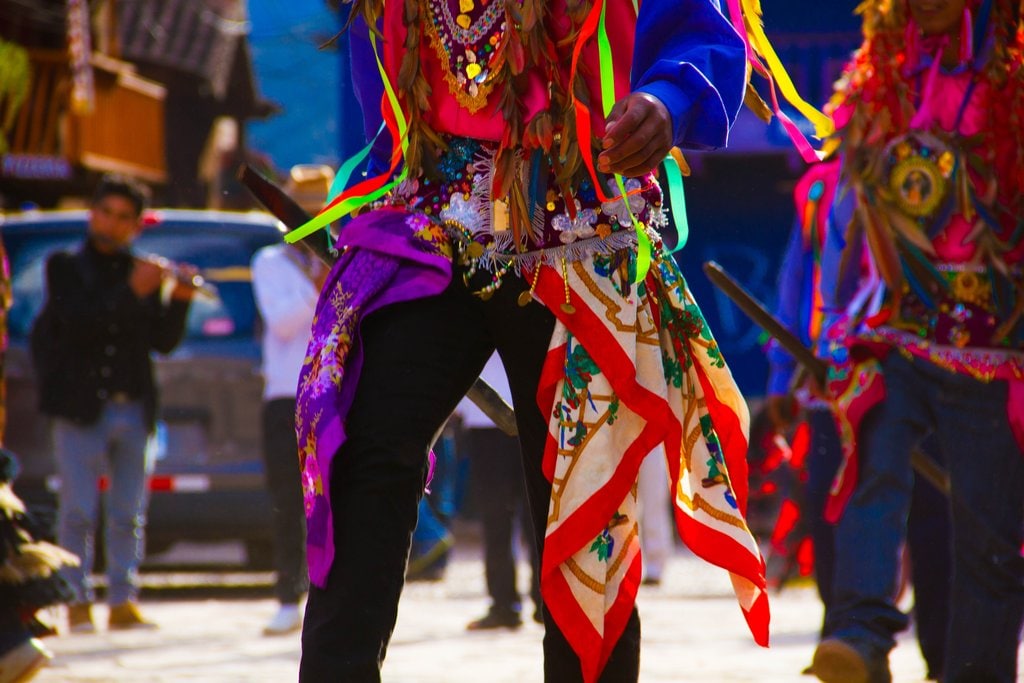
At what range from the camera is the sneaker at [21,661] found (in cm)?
448

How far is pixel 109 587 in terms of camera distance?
25.5 ft

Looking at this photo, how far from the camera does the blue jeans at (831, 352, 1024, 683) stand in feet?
14.4

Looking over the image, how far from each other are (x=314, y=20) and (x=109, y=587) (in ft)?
67.8

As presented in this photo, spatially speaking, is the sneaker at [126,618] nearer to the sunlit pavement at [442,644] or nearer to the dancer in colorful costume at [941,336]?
the sunlit pavement at [442,644]

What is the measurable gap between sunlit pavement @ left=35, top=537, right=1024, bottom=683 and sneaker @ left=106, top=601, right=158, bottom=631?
7 cm

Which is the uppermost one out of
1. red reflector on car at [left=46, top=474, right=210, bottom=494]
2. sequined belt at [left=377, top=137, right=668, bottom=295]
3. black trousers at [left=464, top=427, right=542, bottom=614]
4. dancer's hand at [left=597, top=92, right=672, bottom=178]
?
dancer's hand at [left=597, top=92, right=672, bottom=178]

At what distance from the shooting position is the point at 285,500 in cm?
747

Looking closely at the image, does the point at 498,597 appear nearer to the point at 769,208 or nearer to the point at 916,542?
the point at 916,542

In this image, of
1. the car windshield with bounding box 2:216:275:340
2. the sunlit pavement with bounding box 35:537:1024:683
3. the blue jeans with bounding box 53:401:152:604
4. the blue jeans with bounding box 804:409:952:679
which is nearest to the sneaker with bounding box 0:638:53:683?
the sunlit pavement with bounding box 35:537:1024:683

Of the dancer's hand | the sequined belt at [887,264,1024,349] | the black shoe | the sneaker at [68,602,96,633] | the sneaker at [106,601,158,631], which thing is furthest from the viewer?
the sneaker at [106,601,158,631]

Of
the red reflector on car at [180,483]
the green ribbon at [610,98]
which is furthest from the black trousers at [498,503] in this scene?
the green ribbon at [610,98]

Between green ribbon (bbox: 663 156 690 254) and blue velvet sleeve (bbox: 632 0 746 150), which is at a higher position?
blue velvet sleeve (bbox: 632 0 746 150)

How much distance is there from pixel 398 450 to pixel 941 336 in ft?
7.68

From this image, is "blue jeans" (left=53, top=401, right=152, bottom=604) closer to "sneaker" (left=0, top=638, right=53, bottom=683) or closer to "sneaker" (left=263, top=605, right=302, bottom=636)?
"sneaker" (left=263, top=605, right=302, bottom=636)
